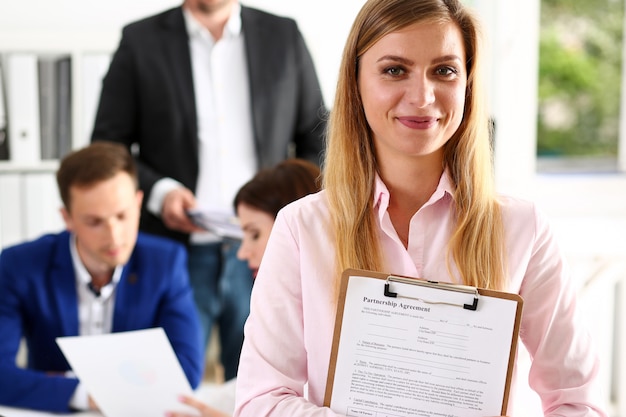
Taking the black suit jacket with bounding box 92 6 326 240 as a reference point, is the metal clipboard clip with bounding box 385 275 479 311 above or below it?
below

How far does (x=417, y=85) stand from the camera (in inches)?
45.4

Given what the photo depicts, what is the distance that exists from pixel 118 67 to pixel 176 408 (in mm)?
1469

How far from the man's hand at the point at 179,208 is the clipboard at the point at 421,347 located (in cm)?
159

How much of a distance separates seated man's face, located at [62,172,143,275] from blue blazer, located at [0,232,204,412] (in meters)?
0.05

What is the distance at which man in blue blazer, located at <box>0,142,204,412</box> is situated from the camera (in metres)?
2.24

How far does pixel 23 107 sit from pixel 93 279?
116cm

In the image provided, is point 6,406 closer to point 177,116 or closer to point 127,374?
point 127,374

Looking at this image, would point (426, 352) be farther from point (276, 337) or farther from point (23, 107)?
point (23, 107)

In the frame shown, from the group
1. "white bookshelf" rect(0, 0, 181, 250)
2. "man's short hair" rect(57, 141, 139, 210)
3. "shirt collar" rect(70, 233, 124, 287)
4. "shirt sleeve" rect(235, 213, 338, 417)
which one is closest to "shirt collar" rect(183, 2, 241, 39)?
"white bookshelf" rect(0, 0, 181, 250)

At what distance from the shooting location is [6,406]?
191 cm

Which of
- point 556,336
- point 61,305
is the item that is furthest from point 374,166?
point 61,305

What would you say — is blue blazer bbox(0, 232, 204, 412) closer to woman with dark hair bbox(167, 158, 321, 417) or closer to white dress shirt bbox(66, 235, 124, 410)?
white dress shirt bbox(66, 235, 124, 410)

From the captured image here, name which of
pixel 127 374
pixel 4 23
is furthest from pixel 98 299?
pixel 4 23

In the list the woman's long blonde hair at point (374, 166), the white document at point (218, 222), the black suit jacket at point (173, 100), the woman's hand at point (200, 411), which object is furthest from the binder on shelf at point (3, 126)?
the woman's long blonde hair at point (374, 166)
